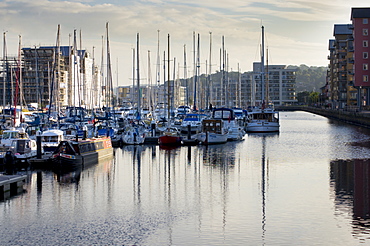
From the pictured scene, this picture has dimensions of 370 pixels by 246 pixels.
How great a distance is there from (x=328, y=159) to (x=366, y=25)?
75939 millimetres

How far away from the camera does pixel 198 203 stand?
116ft

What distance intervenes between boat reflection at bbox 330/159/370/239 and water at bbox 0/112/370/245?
0.18 ft

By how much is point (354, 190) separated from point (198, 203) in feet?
36.3

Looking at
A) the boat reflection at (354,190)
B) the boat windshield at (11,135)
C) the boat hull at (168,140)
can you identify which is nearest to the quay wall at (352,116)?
the boat hull at (168,140)

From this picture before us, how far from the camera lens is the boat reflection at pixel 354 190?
30153 mm

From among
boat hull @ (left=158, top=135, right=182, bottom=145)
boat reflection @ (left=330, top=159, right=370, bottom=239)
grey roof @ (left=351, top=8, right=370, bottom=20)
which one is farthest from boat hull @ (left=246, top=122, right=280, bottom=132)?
grey roof @ (left=351, top=8, right=370, bottom=20)

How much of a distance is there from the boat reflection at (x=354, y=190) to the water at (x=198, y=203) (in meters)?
0.06

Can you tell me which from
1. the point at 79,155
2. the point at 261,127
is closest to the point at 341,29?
the point at 261,127

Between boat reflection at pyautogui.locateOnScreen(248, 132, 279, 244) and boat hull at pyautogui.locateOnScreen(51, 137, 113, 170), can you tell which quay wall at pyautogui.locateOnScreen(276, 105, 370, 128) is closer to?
boat reflection at pyautogui.locateOnScreen(248, 132, 279, 244)

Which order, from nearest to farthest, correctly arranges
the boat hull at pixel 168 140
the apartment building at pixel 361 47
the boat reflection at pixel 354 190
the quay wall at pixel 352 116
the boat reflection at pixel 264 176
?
the boat reflection at pixel 354 190 → the boat reflection at pixel 264 176 → the boat hull at pixel 168 140 → the quay wall at pixel 352 116 → the apartment building at pixel 361 47

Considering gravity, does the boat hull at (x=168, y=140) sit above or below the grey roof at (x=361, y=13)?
below

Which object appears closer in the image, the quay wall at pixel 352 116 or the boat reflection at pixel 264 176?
the boat reflection at pixel 264 176

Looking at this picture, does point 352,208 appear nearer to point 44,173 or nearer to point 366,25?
point 44,173

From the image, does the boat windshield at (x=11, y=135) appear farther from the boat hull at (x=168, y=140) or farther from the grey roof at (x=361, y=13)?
the grey roof at (x=361, y=13)
